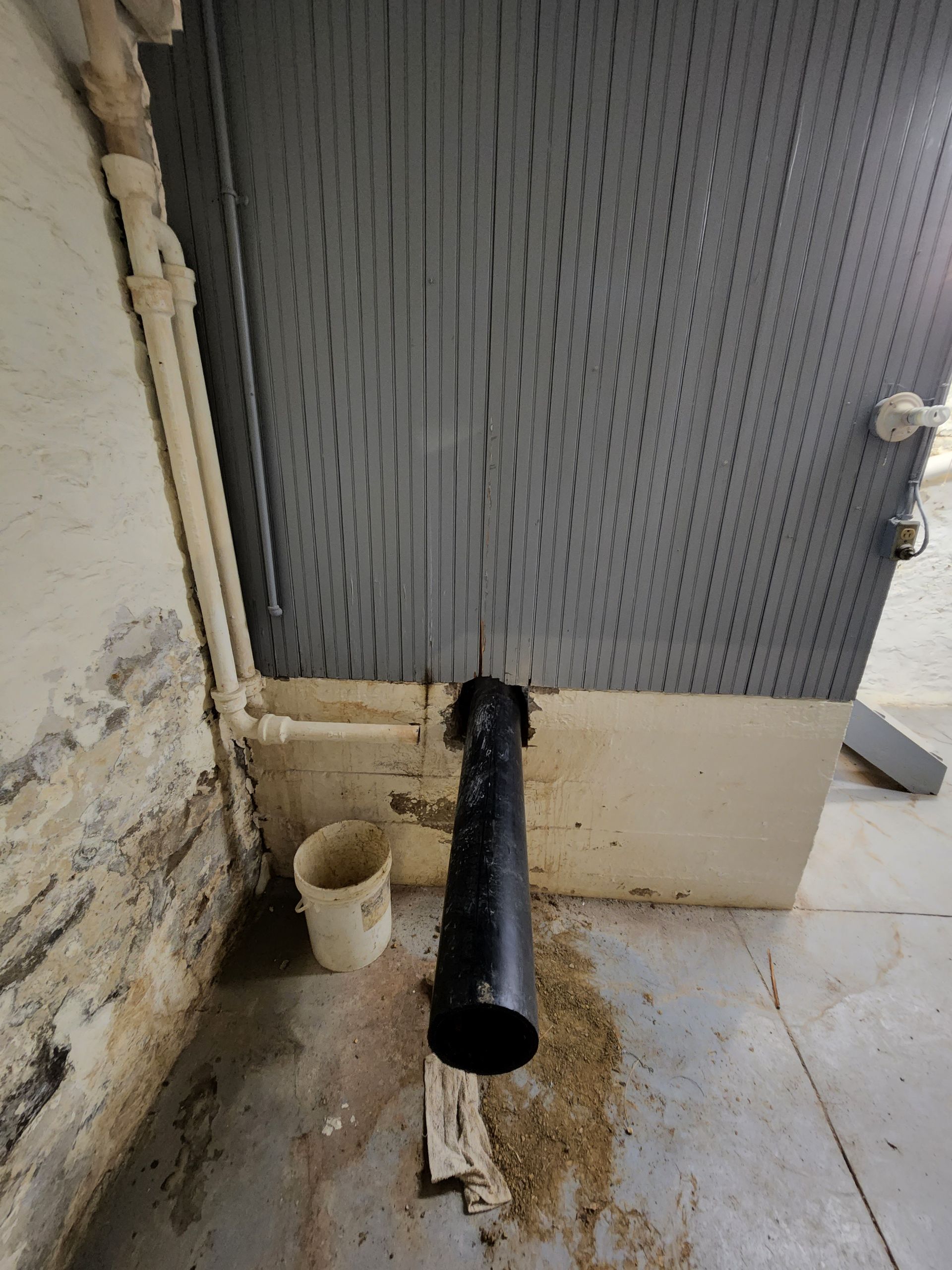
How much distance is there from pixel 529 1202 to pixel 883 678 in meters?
4.26

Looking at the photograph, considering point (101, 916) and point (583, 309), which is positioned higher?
point (583, 309)

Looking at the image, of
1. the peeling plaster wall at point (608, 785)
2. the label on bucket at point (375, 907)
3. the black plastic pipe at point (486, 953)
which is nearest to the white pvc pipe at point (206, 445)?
the peeling plaster wall at point (608, 785)

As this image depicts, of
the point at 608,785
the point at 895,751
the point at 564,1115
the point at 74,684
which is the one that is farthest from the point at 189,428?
the point at 895,751

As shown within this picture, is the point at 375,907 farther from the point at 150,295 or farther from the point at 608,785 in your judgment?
the point at 150,295

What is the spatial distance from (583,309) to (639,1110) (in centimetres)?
237

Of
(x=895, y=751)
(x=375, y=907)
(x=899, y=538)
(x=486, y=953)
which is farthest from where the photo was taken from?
(x=895, y=751)

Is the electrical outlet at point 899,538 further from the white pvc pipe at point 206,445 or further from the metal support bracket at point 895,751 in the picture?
the white pvc pipe at point 206,445

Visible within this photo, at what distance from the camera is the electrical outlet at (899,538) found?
1.56 meters

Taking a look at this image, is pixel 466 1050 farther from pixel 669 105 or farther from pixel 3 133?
pixel 669 105

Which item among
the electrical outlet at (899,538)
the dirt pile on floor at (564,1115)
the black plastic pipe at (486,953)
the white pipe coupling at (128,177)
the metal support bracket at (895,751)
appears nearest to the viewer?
the black plastic pipe at (486,953)

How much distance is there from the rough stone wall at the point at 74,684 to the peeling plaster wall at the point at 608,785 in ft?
1.86

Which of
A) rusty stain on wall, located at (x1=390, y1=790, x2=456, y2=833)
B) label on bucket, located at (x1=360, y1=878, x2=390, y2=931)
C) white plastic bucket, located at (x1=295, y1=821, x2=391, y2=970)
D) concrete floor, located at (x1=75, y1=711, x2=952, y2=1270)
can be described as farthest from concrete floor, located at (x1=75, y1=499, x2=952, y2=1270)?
rusty stain on wall, located at (x1=390, y1=790, x2=456, y2=833)

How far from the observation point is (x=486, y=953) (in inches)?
30.1

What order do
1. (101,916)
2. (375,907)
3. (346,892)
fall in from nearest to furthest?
(101,916) → (346,892) → (375,907)
